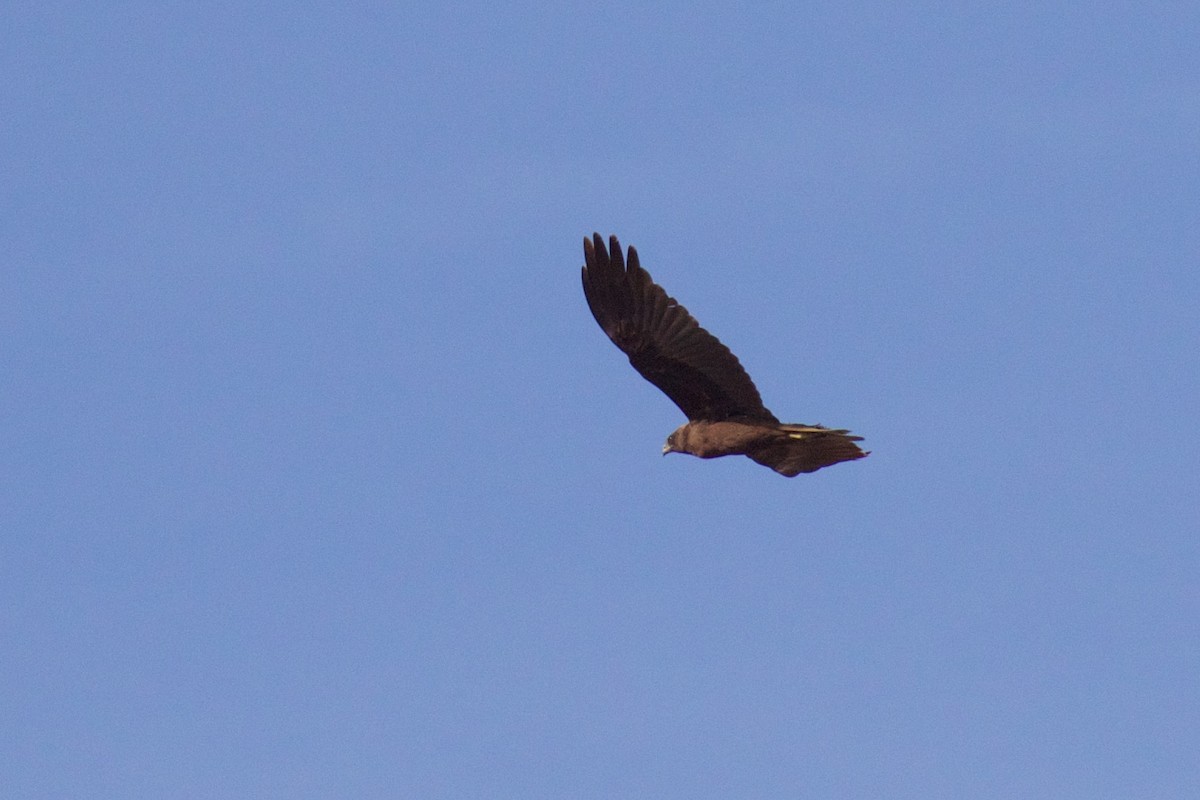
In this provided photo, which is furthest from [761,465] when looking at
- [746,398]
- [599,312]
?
[599,312]

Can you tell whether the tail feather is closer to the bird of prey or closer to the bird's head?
the bird of prey

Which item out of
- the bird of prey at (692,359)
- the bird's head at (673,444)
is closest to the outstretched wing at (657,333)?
the bird of prey at (692,359)

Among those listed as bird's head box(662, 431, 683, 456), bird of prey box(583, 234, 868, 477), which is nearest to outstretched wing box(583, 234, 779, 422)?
bird of prey box(583, 234, 868, 477)

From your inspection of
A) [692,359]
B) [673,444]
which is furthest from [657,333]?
[673,444]

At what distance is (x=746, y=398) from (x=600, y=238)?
6.13 ft

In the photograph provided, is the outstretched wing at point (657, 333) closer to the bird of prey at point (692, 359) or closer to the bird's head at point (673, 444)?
the bird of prey at point (692, 359)

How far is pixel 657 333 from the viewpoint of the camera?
18969 mm

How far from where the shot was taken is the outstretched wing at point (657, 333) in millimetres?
18875

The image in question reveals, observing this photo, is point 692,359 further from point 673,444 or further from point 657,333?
point 673,444

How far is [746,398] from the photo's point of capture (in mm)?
19016

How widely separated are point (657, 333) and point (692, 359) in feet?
1.24

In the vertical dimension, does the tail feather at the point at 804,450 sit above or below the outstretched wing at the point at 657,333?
below

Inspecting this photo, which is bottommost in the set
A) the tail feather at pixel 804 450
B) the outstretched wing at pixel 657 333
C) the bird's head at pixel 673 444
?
the tail feather at pixel 804 450

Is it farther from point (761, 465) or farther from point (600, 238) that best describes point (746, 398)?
point (600, 238)
